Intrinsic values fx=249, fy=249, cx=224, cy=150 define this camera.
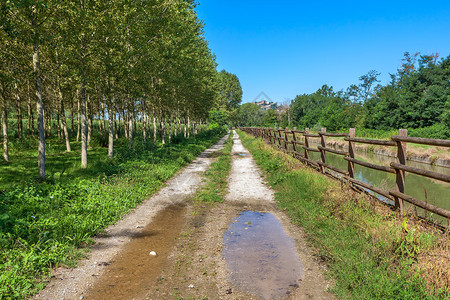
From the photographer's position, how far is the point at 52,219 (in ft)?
17.1

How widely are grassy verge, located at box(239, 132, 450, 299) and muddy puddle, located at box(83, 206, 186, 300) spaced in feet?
9.21

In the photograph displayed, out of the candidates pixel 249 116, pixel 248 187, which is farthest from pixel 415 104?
pixel 249 116

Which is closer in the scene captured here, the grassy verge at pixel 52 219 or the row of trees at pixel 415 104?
the grassy verge at pixel 52 219

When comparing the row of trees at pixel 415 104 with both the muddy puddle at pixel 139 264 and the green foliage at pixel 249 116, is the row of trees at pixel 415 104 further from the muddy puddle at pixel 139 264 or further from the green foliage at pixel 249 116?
the green foliage at pixel 249 116

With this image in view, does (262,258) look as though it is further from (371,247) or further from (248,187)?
(248,187)

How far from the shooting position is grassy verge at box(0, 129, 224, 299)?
3736 mm

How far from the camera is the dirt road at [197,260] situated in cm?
354

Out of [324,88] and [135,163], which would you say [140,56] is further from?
[324,88]

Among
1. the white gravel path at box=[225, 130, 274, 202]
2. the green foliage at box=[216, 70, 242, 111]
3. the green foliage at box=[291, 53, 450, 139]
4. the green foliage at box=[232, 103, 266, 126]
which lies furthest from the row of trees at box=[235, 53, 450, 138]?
the green foliage at box=[232, 103, 266, 126]

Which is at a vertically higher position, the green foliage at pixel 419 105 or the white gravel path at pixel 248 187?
the green foliage at pixel 419 105

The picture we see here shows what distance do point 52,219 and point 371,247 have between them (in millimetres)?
6081

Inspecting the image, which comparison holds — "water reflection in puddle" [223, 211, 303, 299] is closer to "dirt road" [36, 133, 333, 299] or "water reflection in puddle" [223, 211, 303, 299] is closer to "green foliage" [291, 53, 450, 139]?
"dirt road" [36, 133, 333, 299]

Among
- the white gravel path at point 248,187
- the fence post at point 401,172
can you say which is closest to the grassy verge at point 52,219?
the white gravel path at point 248,187

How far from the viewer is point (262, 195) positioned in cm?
890
